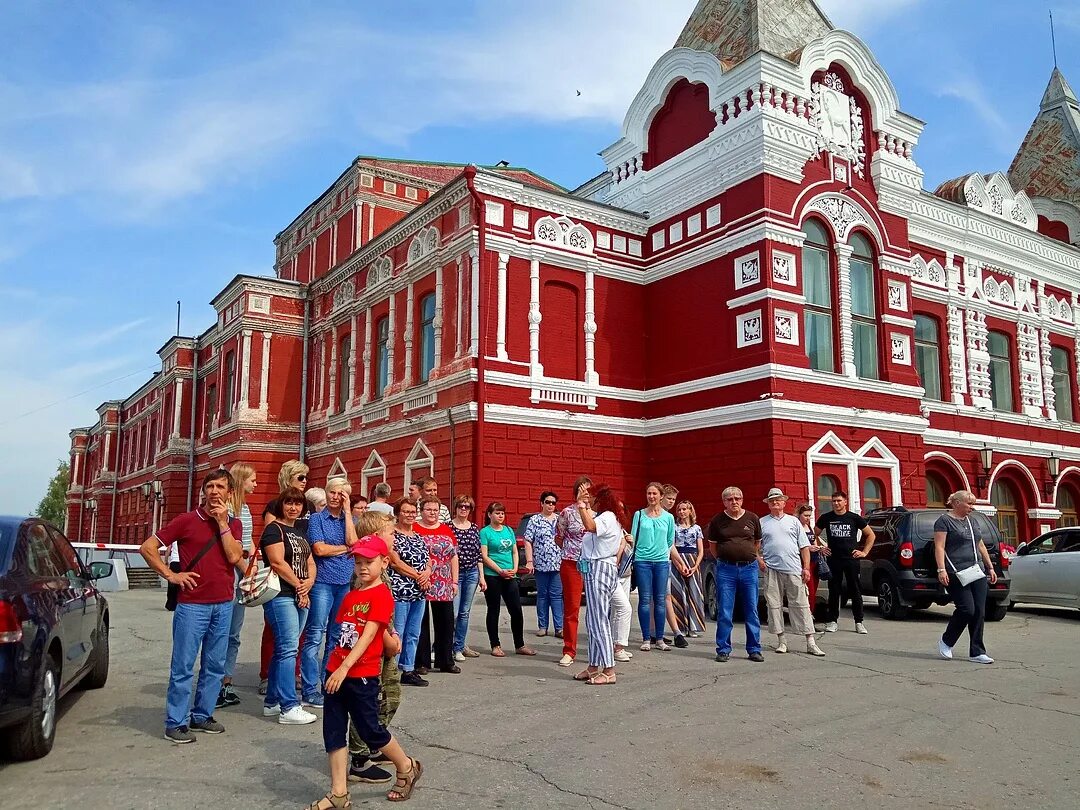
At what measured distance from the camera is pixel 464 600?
918 cm

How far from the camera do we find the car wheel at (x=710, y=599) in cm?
1312

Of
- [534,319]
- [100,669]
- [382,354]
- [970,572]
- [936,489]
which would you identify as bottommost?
[100,669]

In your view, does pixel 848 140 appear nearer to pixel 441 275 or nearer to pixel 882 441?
pixel 882 441

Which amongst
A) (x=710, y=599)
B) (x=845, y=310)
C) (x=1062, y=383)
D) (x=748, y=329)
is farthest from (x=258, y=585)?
(x=1062, y=383)

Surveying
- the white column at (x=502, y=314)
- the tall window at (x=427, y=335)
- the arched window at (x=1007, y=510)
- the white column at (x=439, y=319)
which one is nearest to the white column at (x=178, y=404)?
the tall window at (x=427, y=335)

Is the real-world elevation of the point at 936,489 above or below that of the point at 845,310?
below

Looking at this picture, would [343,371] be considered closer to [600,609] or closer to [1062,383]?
[600,609]

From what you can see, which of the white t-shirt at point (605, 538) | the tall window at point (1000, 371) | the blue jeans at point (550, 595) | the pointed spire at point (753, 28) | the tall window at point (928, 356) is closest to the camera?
the white t-shirt at point (605, 538)

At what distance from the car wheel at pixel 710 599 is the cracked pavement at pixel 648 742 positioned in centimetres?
402

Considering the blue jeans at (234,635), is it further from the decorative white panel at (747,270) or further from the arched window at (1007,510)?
the arched window at (1007,510)

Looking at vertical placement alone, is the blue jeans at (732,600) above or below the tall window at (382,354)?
below

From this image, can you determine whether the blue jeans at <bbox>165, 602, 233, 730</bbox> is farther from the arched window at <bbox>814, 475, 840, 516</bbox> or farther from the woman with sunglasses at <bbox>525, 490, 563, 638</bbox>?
the arched window at <bbox>814, 475, 840, 516</bbox>

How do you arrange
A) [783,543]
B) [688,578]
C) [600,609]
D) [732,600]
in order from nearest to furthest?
[600,609], [732,600], [783,543], [688,578]

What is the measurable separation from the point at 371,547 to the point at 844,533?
26.7 ft
